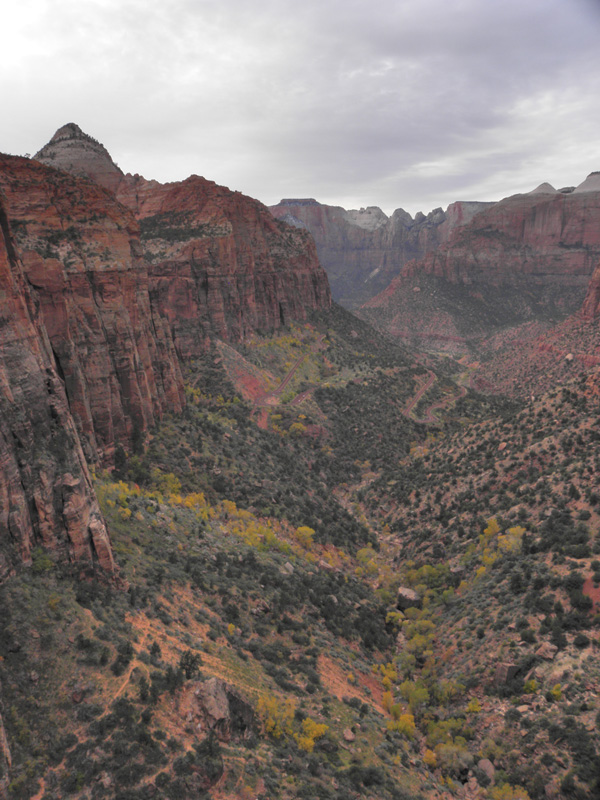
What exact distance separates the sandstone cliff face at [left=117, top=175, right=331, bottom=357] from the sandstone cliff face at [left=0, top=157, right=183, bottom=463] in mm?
29193

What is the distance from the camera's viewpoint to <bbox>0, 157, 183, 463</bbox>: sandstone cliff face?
33.8 m

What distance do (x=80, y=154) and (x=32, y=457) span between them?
104218 millimetres

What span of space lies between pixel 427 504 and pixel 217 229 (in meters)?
63.1

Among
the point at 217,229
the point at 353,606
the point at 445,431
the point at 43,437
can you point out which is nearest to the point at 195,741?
the point at 43,437

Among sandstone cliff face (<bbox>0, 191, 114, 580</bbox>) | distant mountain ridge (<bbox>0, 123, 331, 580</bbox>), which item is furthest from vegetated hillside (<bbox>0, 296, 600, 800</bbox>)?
distant mountain ridge (<bbox>0, 123, 331, 580</bbox>)

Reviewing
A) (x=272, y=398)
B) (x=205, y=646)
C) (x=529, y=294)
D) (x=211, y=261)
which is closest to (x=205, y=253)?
(x=211, y=261)

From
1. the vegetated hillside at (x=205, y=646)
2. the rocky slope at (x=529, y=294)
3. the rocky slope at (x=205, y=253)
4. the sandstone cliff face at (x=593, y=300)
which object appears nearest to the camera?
the vegetated hillside at (x=205, y=646)

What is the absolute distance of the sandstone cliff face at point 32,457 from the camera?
69.8 ft

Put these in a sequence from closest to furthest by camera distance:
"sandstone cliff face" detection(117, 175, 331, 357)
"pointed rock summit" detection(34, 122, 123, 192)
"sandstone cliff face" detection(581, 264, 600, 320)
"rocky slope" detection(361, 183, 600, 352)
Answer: "sandstone cliff face" detection(117, 175, 331, 357) → "pointed rock summit" detection(34, 122, 123, 192) → "sandstone cliff face" detection(581, 264, 600, 320) → "rocky slope" detection(361, 183, 600, 352)

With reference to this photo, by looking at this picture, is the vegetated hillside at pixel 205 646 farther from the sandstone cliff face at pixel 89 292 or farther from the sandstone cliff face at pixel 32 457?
the sandstone cliff face at pixel 89 292

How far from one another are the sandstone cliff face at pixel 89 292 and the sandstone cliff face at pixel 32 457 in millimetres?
8982

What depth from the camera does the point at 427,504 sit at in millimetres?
54594

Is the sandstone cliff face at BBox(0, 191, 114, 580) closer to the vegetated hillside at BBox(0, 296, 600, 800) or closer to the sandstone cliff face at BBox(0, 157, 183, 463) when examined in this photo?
the vegetated hillside at BBox(0, 296, 600, 800)

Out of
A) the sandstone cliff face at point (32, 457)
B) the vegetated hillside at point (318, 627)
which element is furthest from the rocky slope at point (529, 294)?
the sandstone cliff face at point (32, 457)
